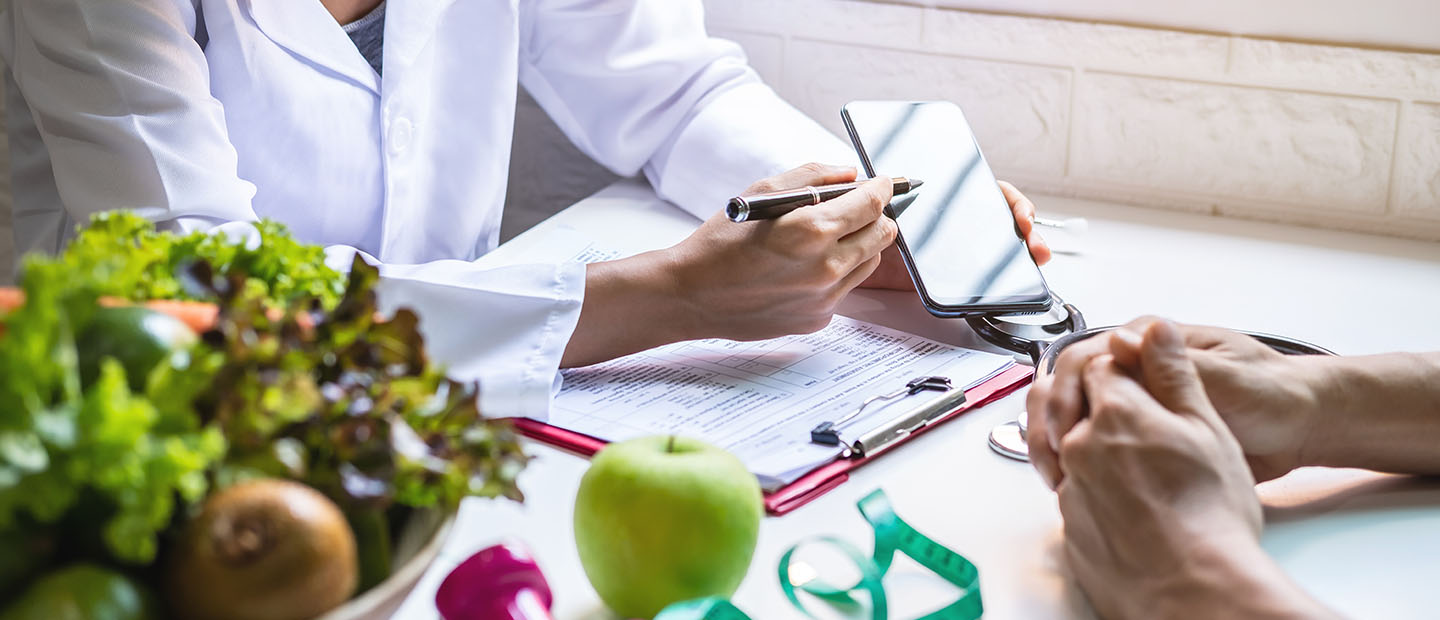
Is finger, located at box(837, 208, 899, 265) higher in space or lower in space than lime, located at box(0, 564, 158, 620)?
lower

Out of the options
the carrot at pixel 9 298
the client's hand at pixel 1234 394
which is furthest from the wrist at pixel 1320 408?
the carrot at pixel 9 298

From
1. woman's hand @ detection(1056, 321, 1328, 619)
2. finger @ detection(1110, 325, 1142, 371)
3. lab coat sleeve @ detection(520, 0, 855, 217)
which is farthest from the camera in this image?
lab coat sleeve @ detection(520, 0, 855, 217)

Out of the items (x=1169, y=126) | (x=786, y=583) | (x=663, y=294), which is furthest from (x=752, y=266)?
(x=1169, y=126)

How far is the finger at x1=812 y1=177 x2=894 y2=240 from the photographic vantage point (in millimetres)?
1017

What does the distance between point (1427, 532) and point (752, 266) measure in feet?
1.68

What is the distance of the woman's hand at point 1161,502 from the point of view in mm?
620

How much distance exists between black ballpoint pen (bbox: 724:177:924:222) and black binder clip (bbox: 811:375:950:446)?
0.18m

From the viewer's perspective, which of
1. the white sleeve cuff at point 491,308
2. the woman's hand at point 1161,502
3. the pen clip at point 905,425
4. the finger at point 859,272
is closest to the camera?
the woman's hand at point 1161,502

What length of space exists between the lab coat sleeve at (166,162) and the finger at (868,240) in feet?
0.73

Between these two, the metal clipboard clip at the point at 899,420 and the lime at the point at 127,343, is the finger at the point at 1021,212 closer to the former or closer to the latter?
the metal clipboard clip at the point at 899,420

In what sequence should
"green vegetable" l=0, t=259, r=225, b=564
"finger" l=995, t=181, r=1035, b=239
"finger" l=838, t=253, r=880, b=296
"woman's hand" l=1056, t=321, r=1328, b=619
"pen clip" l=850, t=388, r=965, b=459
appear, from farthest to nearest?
1. "finger" l=995, t=181, r=1035, b=239
2. "finger" l=838, t=253, r=880, b=296
3. "pen clip" l=850, t=388, r=965, b=459
4. "woman's hand" l=1056, t=321, r=1328, b=619
5. "green vegetable" l=0, t=259, r=225, b=564

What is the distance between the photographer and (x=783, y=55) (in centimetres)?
173

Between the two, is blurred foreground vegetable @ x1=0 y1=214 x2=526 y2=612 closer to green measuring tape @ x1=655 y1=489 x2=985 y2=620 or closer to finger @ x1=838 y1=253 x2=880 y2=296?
green measuring tape @ x1=655 y1=489 x2=985 y2=620

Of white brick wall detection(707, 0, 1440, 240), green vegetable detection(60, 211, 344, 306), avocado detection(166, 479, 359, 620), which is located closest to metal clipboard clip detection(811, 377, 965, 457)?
green vegetable detection(60, 211, 344, 306)
